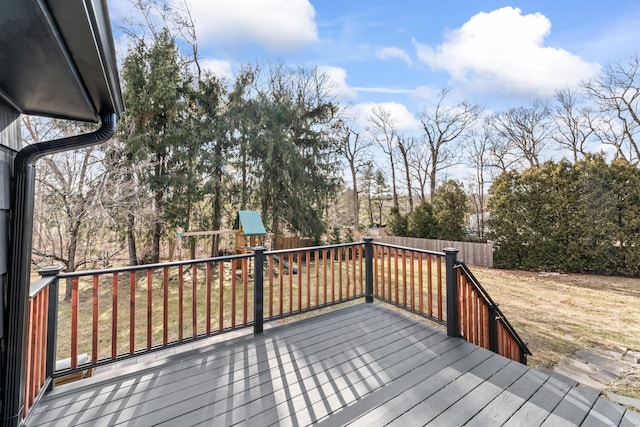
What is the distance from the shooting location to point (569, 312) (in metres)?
5.65

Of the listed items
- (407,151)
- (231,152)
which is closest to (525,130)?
(407,151)

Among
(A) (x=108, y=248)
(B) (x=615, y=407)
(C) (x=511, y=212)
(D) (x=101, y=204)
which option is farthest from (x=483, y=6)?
(A) (x=108, y=248)

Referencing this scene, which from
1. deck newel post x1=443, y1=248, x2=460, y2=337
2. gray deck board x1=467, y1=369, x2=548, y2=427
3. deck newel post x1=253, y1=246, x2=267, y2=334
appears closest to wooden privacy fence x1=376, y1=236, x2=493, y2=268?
deck newel post x1=443, y1=248, x2=460, y2=337

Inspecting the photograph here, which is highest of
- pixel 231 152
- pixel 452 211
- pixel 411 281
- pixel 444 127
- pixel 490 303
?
pixel 444 127

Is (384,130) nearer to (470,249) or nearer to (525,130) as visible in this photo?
(525,130)

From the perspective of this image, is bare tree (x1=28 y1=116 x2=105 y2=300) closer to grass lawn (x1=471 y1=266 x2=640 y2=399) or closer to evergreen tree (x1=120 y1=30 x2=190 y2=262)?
evergreen tree (x1=120 y1=30 x2=190 y2=262)

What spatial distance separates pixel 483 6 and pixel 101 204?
9672mm

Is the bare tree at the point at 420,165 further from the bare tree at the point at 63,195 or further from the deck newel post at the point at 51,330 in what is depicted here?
the deck newel post at the point at 51,330

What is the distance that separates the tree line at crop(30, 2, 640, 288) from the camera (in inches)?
271

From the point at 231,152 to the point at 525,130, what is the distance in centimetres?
1594

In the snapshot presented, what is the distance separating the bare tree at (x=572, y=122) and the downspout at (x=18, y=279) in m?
19.6

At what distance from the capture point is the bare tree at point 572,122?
1439cm

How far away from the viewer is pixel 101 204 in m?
6.47

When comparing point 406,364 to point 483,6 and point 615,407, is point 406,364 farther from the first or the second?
point 483,6
